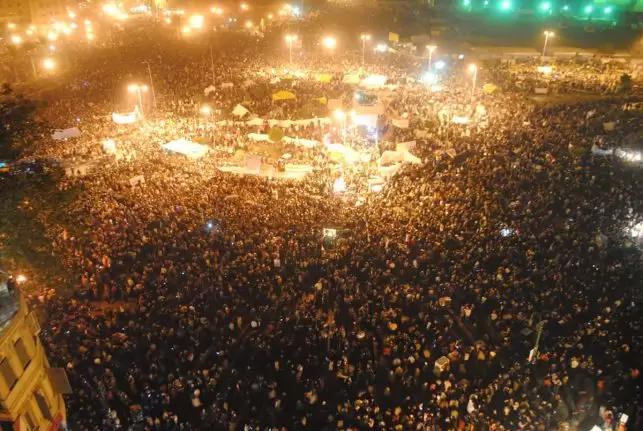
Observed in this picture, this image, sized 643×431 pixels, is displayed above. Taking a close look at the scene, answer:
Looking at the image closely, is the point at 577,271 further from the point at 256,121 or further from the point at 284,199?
the point at 256,121

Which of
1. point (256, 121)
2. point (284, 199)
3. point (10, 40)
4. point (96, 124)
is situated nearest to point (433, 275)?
→ point (284, 199)

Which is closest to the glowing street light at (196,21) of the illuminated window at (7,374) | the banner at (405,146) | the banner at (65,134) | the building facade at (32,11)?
the building facade at (32,11)

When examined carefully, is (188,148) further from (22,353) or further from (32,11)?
(32,11)

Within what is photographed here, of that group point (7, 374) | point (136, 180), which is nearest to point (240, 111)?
point (136, 180)

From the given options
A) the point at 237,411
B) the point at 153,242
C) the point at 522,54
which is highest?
the point at 522,54

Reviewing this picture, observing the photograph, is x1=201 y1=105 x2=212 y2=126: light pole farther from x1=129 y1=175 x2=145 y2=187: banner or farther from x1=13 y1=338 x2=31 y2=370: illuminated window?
x1=13 y1=338 x2=31 y2=370: illuminated window
